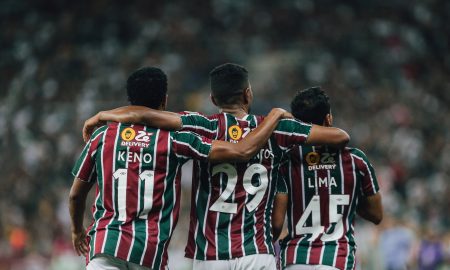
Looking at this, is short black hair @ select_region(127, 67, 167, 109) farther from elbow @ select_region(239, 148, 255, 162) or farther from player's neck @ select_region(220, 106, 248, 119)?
elbow @ select_region(239, 148, 255, 162)

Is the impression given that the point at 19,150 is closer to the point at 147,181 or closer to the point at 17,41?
the point at 17,41

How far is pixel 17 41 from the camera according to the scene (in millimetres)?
16969

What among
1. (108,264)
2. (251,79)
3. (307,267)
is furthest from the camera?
(251,79)

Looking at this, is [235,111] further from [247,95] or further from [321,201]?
[321,201]

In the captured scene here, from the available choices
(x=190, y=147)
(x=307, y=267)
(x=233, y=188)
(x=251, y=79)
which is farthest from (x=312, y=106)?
(x=251, y=79)

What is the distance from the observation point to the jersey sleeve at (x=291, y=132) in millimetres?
4527

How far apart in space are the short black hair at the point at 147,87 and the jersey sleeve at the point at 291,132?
667 millimetres

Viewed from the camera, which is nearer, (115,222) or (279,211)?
(115,222)

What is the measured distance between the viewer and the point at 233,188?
175 inches

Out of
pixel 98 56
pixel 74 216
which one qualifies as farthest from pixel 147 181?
pixel 98 56

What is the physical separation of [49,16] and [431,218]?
31.6 ft

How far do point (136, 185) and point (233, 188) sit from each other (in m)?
0.55

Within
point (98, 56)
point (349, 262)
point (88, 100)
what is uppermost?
point (98, 56)

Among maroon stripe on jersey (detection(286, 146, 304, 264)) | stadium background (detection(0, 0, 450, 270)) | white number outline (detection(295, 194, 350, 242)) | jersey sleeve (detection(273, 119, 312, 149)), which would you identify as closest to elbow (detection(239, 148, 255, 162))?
jersey sleeve (detection(273, 119, 312, 149))
